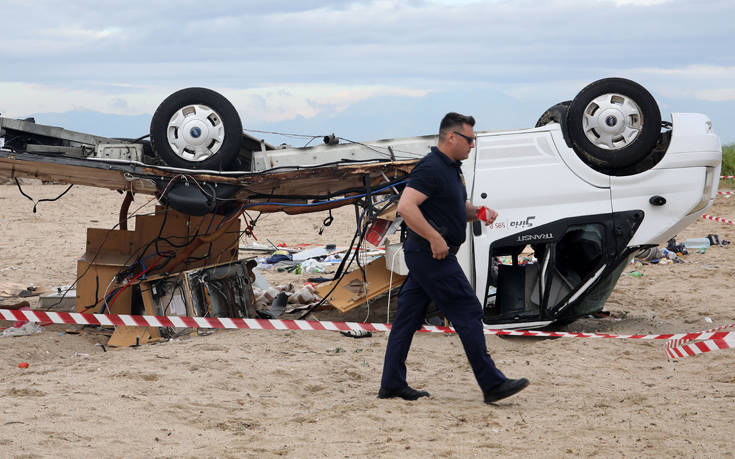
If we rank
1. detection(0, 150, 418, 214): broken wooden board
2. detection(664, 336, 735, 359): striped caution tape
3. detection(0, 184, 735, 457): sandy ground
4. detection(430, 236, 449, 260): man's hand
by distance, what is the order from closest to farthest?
1. detection(0, 184, 735, 457): sandy ground
2. detection(430, 236, 449, 260): man's hand
3. detection(664, 336, 735, 359): striped caution tape
4. detection(0, 150, 418, 214): broken wooden board

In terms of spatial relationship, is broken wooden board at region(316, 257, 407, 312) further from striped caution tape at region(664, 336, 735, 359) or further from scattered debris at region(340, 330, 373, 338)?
striped caution tape at region(664, 336, 735, 359)

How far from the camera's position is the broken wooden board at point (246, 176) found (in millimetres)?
8070

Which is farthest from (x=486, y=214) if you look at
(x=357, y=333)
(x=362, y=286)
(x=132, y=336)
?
(x=132, y=336)

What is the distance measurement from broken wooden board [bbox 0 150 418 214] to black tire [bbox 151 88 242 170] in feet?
0.50

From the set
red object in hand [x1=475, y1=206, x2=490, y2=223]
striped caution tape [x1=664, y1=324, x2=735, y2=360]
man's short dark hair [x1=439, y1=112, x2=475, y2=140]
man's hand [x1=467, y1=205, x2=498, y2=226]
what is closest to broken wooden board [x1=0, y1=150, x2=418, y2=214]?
man's hand [x1=467, y1=205, x2=498, y2=226]

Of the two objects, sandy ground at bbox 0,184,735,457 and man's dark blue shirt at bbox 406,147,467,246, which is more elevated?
man's dark blue shirt at bbox 406,147,467,246

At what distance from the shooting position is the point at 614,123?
823 centimetres

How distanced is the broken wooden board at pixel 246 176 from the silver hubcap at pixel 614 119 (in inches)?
69.1

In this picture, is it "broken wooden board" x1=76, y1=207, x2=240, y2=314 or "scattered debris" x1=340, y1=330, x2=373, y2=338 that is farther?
"broken wooden board" x1=76, y1=207, x2=240, y2=314

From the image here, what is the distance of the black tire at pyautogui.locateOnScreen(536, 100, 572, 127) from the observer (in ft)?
27.9

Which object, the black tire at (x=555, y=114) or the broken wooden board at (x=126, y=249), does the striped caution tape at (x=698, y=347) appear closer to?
the black tire at (x=555, y=114)

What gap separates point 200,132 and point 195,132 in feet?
0.16

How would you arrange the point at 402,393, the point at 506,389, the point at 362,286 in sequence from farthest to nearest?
1. the point at 362,286
2. the point at 402,393
3. the point at 506,389

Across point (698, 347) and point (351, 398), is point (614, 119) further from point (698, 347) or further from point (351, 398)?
point (351, 398)
